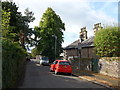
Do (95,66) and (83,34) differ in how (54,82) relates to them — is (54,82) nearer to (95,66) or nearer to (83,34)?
(95,66)

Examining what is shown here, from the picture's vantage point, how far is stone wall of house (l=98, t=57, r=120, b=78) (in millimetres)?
16172

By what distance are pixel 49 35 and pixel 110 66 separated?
86.4 ft

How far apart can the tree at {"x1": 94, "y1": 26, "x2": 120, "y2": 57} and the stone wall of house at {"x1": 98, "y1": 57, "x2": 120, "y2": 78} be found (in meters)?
1.76

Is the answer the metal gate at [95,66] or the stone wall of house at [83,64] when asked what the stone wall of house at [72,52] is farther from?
the metal gate at [95,66]

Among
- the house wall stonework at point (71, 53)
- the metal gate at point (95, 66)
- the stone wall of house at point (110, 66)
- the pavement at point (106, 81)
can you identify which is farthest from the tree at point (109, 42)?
the house wall stonework at point (71, 53)

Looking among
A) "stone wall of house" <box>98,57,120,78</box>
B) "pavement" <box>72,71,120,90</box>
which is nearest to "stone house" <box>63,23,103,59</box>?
"stone wall of house" <box>98,57,120,78</box>

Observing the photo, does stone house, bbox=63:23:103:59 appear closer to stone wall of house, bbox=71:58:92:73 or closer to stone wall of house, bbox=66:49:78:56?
stone wall of house, bbox=66:49:78:56

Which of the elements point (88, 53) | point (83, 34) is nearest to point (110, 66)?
point (88, 53)

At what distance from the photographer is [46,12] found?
4441 centimetres

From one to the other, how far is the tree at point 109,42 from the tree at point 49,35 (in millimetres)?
21498

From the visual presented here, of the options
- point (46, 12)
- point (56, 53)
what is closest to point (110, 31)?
point (56, 53)

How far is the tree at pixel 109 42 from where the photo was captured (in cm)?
2036

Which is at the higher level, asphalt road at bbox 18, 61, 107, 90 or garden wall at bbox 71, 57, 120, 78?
garden wall at bbox 71, 57, 120, 78

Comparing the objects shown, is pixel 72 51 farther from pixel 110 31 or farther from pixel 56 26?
pixel 110 31
